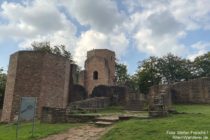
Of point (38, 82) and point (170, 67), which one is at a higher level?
point (170, 67)

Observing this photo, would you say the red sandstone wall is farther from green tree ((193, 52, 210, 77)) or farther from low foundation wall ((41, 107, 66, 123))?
green tree ((193, 52, 210, 77))

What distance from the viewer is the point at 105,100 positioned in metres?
24.4

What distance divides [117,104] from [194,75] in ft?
66.2

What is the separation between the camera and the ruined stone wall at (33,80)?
20156mm

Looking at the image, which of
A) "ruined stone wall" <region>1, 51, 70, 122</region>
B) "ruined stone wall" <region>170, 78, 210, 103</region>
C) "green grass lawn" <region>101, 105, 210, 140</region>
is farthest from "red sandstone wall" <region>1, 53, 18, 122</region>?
"ruined stone wall" <region>170, 78, 210, 103</region>

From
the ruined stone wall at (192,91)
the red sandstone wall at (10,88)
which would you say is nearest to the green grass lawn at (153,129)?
the red sandstone wall at (10,88)

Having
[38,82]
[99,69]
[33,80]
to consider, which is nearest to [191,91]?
[38,82]

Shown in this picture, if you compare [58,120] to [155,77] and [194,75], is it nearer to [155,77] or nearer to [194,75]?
[155,77]

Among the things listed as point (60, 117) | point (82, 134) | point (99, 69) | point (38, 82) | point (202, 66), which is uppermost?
point (202, 66)

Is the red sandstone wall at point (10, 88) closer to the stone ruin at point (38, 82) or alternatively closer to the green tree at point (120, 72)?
the stone ruin at point (38, 82)

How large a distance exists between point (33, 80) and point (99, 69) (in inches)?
694

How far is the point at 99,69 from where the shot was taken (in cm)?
3731

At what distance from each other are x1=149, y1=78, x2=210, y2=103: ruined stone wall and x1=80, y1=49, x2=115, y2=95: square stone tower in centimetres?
1292

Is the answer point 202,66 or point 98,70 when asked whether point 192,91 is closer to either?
point 98,70
